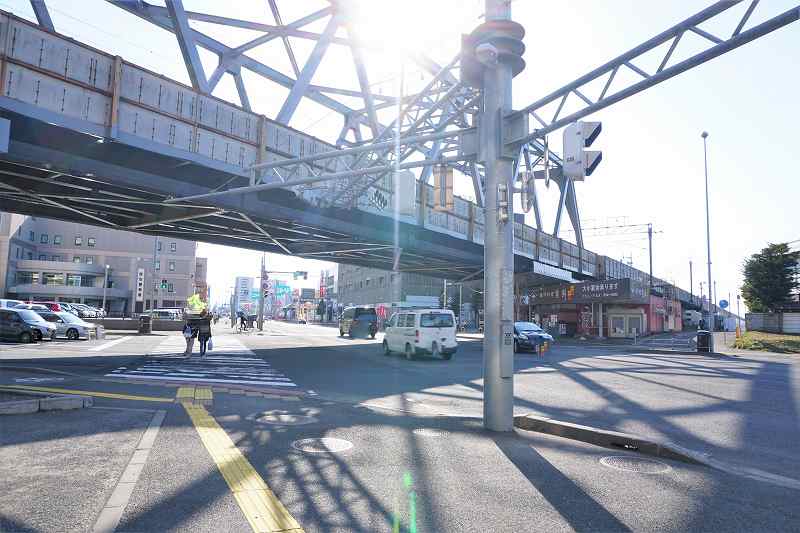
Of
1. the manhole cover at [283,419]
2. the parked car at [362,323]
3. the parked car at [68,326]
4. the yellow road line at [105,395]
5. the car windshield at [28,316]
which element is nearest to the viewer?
the manhole cover at [283,419]

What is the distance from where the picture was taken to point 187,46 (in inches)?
772

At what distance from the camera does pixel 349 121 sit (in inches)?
1259

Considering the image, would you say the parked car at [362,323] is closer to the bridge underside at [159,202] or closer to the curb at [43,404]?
the bridge underside at [159,202]

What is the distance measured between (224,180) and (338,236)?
10258mm

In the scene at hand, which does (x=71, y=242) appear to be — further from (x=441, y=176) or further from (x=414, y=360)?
(x=441, y=176)

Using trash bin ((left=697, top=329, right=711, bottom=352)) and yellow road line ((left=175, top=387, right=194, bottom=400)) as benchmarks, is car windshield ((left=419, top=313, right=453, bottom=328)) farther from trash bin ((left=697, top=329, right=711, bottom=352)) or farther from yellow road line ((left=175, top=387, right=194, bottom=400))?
trash bin ((left=697, top=329, right=711, bottom=352))

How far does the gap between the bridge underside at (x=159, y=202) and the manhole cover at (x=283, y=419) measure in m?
10.9

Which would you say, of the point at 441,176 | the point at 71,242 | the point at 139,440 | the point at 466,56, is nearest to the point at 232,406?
the point at 139,440

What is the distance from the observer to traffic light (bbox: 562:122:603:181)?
7.89m

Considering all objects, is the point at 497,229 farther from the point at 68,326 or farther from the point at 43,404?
the point at 68,326

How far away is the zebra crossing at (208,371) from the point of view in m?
13.1

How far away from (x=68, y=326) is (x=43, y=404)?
22827 millimetres

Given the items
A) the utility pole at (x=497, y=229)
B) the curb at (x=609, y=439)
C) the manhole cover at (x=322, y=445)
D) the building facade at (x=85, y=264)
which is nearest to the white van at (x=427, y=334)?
the curb at (x=609, y=439)

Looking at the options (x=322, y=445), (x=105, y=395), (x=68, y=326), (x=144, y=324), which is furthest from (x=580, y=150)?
(x=144, y=324)
